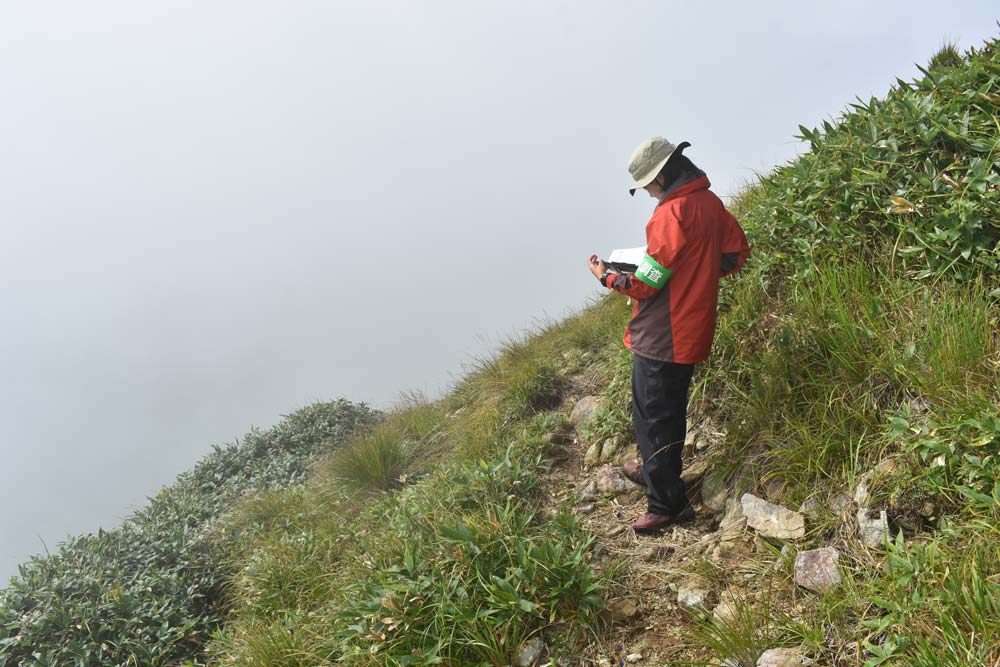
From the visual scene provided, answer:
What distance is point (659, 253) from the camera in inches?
139

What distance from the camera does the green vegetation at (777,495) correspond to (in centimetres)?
284

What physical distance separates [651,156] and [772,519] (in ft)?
7.19

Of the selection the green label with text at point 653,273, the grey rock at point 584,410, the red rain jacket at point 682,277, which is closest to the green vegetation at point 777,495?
the grey rock at point 584,410

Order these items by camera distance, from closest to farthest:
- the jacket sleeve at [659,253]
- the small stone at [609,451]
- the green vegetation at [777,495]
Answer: the green vegetation at [777,495] → the jacket sleeve at [659,253] → the small stone at [609,451]

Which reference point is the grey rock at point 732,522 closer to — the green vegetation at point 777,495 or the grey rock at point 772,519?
the grey rock at point 772,519

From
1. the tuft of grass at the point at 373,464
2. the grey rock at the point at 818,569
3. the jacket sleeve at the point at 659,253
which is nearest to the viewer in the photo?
the grey rock at the point at 818,569

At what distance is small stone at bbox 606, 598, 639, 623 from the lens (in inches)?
133

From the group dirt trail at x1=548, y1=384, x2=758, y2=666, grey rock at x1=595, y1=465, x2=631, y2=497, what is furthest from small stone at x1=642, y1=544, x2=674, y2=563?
grey rock at x1=595, y1=465, x2=631, y2=497

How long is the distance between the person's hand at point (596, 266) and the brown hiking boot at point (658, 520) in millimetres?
1564

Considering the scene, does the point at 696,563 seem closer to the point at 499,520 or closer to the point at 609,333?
the point at 499,520

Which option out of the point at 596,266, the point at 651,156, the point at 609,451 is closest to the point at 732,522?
the point at 609,451

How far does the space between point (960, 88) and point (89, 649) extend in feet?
26.5

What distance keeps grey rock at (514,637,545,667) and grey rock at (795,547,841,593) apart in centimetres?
134

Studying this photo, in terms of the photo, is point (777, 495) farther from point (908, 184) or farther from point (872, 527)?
point (908, 184)
